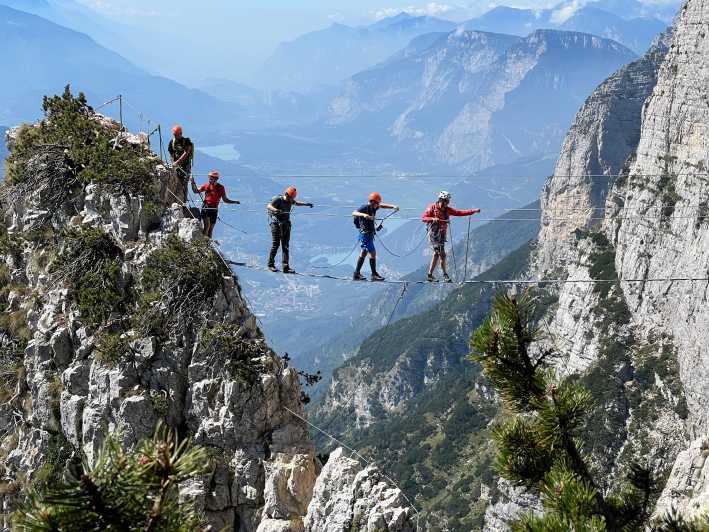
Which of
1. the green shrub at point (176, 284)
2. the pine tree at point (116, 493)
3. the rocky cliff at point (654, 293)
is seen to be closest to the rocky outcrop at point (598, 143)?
the rocky cliff at point (654, 293)

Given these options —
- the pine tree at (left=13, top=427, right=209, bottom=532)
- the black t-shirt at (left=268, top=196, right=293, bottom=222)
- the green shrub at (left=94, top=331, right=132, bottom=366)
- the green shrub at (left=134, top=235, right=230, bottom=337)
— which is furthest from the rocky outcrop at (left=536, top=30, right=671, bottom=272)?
the pine tree at (left=13, top=427, right=209, bottom=532)

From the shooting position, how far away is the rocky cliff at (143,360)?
14344 mm

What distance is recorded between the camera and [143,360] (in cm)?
1552

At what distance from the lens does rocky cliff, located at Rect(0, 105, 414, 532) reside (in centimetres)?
1434

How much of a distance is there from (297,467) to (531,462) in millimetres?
7568

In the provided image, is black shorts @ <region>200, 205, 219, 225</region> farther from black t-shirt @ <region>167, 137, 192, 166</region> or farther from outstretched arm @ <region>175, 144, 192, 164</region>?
black t-shirt @ <region>167, 137, 192, 166</region>

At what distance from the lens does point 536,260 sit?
14650 cm

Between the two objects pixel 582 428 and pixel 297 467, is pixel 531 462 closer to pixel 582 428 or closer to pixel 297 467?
pixel 582 428

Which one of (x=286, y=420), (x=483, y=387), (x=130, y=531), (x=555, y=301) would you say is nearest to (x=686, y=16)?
(x=555, y=301)

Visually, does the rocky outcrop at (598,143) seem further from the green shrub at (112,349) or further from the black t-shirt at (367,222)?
the green shrub at (112,349)

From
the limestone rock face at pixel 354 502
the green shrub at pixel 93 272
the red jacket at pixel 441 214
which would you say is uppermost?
the red jacket at pixel 441 214

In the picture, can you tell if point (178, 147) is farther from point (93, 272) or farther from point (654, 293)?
point (654, 293)

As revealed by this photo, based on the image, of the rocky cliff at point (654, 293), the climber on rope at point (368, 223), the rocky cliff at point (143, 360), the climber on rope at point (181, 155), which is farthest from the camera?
the rocky cliff at point (654, 293)

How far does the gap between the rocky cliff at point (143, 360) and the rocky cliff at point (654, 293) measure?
165ft
